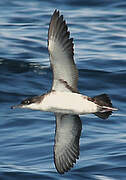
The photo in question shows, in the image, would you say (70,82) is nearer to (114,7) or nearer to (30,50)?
(30,50)

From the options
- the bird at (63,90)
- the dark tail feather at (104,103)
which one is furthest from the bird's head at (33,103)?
the dark tail feather at (104,103)

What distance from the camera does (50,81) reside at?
45.1ft

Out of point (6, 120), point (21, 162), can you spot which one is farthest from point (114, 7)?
point (21, 162)

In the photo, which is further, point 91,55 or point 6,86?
point 91,55

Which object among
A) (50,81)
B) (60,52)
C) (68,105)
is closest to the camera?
(68,105)

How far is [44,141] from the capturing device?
37.0 ft

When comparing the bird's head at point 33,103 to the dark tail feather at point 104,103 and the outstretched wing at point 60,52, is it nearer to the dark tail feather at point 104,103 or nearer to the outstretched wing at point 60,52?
the outstretched wing at point 60,52

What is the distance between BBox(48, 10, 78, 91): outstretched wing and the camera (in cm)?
831

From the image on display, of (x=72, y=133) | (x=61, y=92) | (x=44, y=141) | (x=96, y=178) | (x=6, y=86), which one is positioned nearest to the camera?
(x=61, y=92)

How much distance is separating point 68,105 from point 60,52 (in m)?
0.64

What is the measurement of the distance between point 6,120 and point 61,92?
3.79m

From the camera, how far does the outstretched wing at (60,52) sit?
8.31 meters

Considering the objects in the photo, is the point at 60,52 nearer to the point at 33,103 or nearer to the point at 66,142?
the point at 33,103

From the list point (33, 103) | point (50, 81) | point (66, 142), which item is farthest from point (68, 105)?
point (50, 81)
